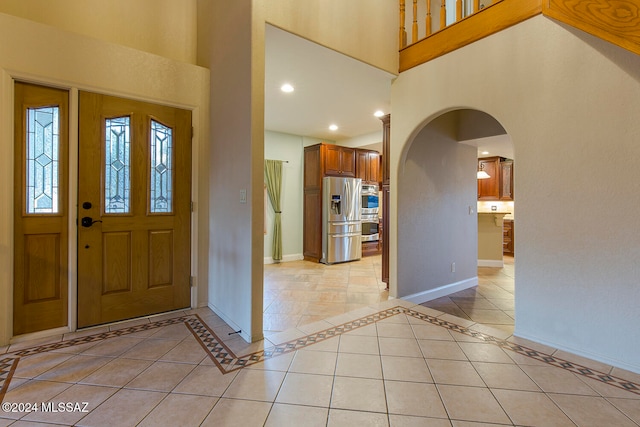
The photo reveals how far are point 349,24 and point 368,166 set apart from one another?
3.72 m

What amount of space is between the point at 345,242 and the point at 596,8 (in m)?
4.52

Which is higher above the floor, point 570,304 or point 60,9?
point 60,9

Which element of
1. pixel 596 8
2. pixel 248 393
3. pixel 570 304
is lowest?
pixel 248 393

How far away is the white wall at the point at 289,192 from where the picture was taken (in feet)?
19.0

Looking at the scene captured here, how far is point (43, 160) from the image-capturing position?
7.84 feet

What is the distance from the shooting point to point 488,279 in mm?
4570

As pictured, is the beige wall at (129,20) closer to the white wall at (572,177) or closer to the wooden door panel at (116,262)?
the wooden door panel at (116,262)

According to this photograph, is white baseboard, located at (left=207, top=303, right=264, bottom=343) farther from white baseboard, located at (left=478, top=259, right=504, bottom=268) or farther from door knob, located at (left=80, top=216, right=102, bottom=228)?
white baseboard, located at (left=478, top=259, right=504, bottom=268)

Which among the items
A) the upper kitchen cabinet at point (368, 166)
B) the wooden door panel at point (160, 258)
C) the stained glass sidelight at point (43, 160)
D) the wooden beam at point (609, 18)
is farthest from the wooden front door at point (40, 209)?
the upper kitchen cabinet at point (368, 166)

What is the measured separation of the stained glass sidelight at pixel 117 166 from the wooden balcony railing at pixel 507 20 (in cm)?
296

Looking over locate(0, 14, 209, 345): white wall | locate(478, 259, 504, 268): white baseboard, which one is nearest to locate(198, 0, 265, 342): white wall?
locate(0, 14, 209, 345): white wall

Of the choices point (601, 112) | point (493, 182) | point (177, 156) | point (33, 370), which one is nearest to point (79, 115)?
point (177, 156)

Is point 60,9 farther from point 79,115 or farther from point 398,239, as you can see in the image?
point 398,239

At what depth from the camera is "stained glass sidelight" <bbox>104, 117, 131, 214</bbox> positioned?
2.62 metres
